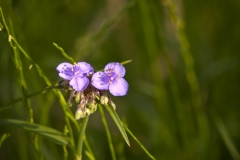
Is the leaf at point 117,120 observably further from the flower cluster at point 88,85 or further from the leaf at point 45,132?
the leaf at point 45,132

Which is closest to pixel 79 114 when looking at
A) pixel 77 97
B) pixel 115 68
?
pixel 77 97

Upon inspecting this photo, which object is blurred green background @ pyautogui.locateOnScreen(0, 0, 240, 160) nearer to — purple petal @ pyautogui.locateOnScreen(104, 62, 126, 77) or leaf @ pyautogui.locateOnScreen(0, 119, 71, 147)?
leaf @ pyautogui.locateOnScreen(0, 119, 71, 147)

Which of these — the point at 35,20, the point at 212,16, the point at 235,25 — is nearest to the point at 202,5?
the point at 212,16

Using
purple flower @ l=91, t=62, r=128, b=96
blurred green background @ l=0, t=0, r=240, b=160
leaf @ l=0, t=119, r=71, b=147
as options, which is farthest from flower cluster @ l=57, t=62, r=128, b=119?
→ blurred green background @ l=0, t=0, r=240, b=160

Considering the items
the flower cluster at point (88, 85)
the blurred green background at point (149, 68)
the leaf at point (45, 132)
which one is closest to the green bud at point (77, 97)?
the flower cluster at point (88, 85)

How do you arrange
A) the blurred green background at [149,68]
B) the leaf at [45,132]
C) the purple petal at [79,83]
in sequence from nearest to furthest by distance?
1. the purple petal at [79,83]
2. the leaf at [45,132]
3. the blurred green background at [149,68]

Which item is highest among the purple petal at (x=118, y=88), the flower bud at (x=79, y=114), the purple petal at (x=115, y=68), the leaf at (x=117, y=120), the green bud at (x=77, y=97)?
the purple petal at (x=115, y=68)

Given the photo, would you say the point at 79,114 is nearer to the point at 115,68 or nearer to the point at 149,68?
the point at 115,68
